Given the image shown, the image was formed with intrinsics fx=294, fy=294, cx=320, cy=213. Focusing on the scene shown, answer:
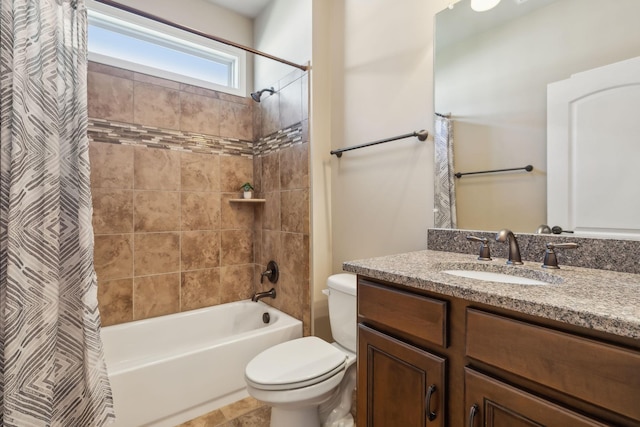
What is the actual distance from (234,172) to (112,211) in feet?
2.88

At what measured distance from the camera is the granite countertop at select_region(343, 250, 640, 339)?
0.55 meters

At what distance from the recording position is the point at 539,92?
1.11 meters

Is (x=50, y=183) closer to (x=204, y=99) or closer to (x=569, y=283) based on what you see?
(x=204, y=99)

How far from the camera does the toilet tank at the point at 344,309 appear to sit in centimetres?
148

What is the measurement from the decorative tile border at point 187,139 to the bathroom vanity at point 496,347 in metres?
1.37

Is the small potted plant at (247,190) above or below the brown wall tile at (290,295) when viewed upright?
above

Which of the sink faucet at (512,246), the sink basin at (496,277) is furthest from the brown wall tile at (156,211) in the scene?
the sink faucet at (512,246)

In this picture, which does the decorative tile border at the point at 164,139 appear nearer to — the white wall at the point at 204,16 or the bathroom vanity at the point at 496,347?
the white wall at the point at 204,16

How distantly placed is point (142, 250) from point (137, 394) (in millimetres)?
933

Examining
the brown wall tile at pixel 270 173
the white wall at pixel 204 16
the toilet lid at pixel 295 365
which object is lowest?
the toilet lid at pixel 295 365

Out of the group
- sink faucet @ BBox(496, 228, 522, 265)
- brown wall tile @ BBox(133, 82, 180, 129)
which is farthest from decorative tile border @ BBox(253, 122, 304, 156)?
sink faucet @ BBox(496, 228, 522, 265)

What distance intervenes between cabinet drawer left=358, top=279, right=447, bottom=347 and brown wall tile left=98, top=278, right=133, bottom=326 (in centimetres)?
173

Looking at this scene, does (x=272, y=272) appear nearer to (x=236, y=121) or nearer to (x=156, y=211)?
(x=156, y=211)

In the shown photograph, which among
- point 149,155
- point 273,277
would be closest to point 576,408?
point 273,277
